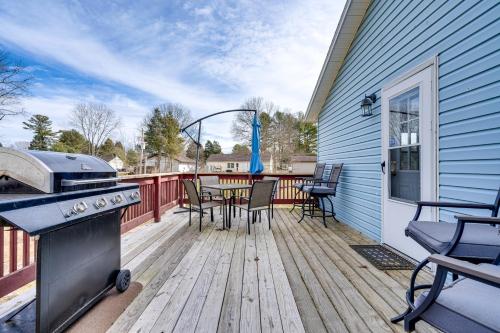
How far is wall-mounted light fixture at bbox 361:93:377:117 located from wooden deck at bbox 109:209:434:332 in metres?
2.03

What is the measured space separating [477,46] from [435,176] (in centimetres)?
121

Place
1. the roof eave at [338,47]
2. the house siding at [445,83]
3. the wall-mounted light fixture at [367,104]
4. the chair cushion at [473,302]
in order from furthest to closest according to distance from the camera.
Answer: the roof eave at [338,47]
the wall-mounted light fixture at [367,104]
the house siding at [445,83]
the chair cushion at [473,302]

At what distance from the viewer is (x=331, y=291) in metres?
2.04

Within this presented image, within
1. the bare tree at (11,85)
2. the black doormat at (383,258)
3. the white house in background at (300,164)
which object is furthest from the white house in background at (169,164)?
the black doormat at (383,258)

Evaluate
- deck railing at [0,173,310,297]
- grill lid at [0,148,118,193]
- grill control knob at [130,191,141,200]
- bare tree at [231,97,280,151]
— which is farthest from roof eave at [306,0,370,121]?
bare tree at [231,97,280,151]

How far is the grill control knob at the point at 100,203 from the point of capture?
1.54 metres

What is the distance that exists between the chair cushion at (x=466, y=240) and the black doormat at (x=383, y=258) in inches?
48.5

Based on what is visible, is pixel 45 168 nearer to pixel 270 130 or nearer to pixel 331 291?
pixel 331 291

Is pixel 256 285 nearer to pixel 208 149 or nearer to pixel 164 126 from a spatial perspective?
pixel 164 126

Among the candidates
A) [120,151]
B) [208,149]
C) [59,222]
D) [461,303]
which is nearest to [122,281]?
[59,222]

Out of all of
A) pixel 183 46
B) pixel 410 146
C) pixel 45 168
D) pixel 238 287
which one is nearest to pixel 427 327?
pixel 238 287

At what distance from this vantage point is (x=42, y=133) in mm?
25219

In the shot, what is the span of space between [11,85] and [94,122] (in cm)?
1385

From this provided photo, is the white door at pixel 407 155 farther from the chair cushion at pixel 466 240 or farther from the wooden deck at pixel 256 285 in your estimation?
the chair cushion at pixel 466 240
